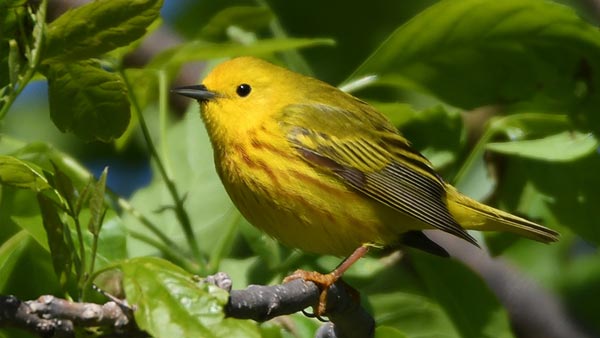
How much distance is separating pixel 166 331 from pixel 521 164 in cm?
196

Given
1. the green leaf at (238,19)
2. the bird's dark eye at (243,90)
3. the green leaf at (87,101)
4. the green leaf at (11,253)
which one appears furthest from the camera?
the green leaf at (238,19)

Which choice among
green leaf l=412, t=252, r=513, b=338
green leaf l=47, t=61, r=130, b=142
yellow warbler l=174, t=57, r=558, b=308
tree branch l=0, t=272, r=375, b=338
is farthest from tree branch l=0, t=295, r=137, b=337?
green leaf l=412, t=252, r=513, b=338

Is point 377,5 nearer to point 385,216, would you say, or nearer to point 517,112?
point 517,112

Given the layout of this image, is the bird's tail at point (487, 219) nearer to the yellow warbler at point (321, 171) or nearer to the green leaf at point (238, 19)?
the yellow warbler at point (321, 171)

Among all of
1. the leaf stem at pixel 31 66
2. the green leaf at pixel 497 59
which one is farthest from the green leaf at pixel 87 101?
the green leaf at pixel 497 59

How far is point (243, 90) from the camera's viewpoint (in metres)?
3.79

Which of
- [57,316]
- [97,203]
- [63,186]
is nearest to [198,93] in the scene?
[63,186]

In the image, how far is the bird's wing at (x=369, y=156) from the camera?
3518 millimetres

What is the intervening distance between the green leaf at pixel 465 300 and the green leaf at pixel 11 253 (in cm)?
132

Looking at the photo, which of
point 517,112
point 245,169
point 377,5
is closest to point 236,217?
point 245,169

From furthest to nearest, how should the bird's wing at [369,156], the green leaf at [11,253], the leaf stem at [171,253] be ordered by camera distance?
1. the bird's wing at [369,156]
2. the leaf stem at [171,253]
3. the green leaf at [11,253]

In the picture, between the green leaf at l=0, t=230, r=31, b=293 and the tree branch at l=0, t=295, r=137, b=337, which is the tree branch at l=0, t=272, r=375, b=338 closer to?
the tree branch at l=0, t=295, r=137, b=337

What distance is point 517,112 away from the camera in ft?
13.1

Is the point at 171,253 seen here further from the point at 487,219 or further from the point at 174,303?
the point at 174,303
